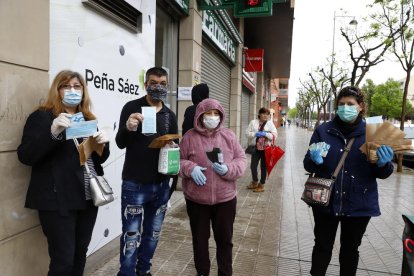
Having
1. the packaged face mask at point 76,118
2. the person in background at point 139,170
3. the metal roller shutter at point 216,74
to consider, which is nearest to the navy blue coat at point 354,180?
the person in background at point 139,170

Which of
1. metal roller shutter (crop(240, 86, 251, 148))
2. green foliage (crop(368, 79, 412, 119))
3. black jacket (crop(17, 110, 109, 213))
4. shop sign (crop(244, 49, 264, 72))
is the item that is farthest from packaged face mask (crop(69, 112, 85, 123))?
green foliage (crop(368, 79, 412, 119))

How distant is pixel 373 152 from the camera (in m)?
2.62

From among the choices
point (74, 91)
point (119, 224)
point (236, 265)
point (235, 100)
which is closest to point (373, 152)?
point (236, 265)

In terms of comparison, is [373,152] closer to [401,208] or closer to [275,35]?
[401,208]

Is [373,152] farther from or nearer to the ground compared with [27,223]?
farther from the ground

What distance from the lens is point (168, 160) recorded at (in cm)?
277

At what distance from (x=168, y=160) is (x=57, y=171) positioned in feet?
2.73

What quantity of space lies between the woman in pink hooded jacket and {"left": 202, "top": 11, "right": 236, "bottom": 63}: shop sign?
556cm

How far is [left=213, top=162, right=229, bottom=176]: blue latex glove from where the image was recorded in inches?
114

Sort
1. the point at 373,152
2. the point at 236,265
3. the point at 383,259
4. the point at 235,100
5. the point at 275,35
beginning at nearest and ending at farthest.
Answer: the point at 373,152, the point at 236,265, the point at 383,259, the point at 235,100, the point at 275,35

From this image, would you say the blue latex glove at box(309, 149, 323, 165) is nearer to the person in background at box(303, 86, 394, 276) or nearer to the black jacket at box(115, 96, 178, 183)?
the person in background at box(303, 86, 394, 276)

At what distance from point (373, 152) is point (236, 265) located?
6.56ft

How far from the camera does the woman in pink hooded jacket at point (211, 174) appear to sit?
296 centimetres

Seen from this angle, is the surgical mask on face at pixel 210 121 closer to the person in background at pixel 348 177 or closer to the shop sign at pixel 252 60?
the person in background at pixel 348 177
